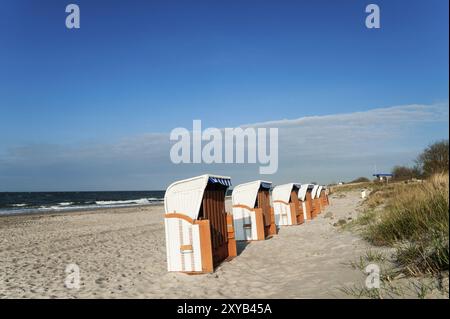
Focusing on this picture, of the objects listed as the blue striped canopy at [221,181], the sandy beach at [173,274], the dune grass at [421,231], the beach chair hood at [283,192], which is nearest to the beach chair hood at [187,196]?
the blue striped canopy at [221,181]

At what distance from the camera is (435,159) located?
7.96 metres

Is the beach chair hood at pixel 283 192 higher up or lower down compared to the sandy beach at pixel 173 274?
higher up

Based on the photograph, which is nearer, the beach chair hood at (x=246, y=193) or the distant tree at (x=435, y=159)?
the distant tree at (x=435, y=159)

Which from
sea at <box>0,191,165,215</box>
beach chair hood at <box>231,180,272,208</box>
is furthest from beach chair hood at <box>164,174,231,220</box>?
sea at <box>0,191,165,215</box>

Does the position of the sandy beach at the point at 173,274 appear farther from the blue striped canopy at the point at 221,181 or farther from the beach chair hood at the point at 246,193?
the blue striped canopy at the point at 221,181

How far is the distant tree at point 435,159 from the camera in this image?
7.47m

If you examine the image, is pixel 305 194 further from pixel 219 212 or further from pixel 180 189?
pixel 180 189

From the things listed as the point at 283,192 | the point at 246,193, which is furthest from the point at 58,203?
the point at 246,193

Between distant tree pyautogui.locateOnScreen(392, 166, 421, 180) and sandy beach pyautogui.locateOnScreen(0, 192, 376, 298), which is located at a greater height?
distant tree pyautogui.locateOnScreen(392, 166, 421, 180)

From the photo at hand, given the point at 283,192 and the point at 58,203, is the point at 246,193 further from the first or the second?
the point at 58,203

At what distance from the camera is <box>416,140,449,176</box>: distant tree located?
747cm

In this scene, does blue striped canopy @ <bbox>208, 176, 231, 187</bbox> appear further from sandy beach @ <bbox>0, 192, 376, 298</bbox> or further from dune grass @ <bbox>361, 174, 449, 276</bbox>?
dune grass @ <bbox>361, 174, 449, 276</bbox>

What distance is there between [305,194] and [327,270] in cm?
1445
